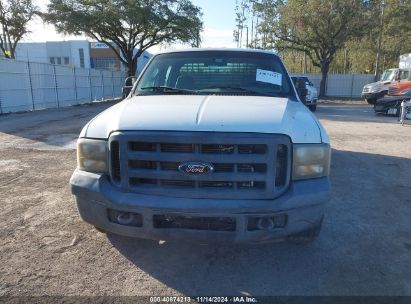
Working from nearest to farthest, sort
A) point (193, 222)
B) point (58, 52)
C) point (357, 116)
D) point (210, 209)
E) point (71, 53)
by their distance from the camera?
point (210, 209), point (193, 222), point (357, 116), point (71, 53), point (58, 52)

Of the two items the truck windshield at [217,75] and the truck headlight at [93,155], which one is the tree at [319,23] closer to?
the truck windshield at [217,75]

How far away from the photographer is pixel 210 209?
2691 millimetres

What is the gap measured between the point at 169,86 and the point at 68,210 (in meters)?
1.95

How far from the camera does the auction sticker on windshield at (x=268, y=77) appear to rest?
4.14 meters

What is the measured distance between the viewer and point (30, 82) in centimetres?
1859

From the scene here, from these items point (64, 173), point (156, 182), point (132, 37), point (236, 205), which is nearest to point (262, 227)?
point (236, 205)

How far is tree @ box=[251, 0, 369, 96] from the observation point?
1118 inches

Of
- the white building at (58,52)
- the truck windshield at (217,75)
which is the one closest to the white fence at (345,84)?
the truck windshield at (217,75)

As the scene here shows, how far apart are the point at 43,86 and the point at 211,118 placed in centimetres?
1949

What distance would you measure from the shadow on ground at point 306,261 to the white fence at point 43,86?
1613cm

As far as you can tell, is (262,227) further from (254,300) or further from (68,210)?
(68,210)

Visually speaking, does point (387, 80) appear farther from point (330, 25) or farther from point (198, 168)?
point (198, 168)

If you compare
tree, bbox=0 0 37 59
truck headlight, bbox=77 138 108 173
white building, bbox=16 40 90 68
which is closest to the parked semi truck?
truck headlight, bbox=77 138 108 173

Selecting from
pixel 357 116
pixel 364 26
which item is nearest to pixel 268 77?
pixel 357 116
